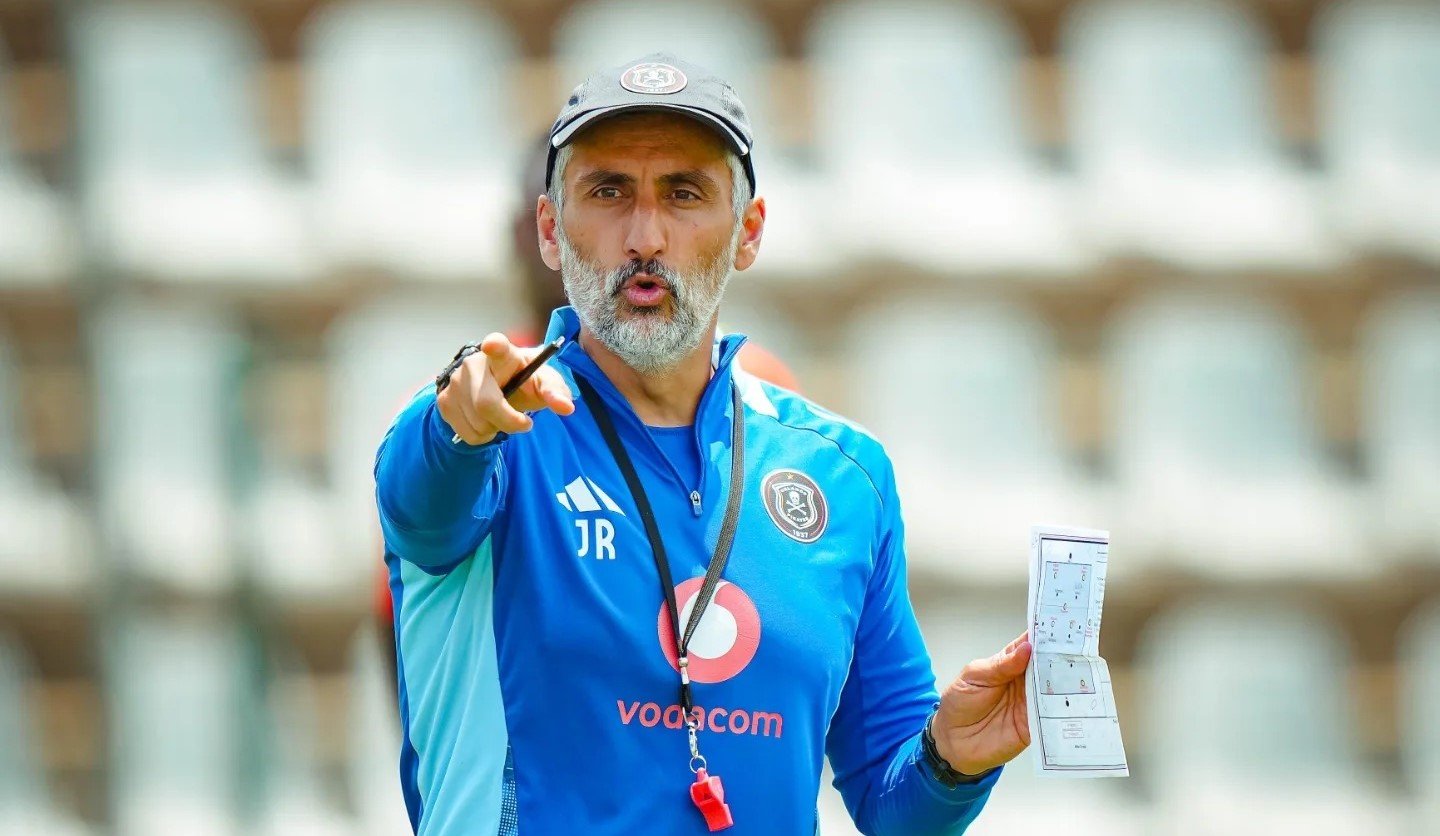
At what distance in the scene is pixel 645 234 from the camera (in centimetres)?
206

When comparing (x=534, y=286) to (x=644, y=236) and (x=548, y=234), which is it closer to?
(x=548, y=234)

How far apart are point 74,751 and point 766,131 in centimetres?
331

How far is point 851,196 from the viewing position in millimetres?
7188

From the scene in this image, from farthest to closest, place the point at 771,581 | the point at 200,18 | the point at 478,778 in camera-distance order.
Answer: the point at 200,18 < the point at 771,581 < the point at 478,778

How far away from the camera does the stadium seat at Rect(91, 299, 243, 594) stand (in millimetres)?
6863

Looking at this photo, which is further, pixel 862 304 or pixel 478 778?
pixel 862 304

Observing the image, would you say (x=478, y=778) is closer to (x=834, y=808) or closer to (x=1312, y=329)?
(x=834, y=808)

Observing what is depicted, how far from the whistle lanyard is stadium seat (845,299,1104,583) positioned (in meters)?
4.98

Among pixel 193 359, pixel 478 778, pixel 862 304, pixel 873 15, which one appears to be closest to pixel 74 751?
pixel 193 359

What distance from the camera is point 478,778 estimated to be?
1.95 metres

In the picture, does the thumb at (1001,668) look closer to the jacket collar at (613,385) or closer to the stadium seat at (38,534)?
the jacket collar at (613,385)

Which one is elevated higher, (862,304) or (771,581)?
(862,304)

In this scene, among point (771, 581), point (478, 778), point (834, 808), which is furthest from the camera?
point (834, 808)

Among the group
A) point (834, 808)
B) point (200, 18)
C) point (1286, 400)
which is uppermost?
point (200, 18)
